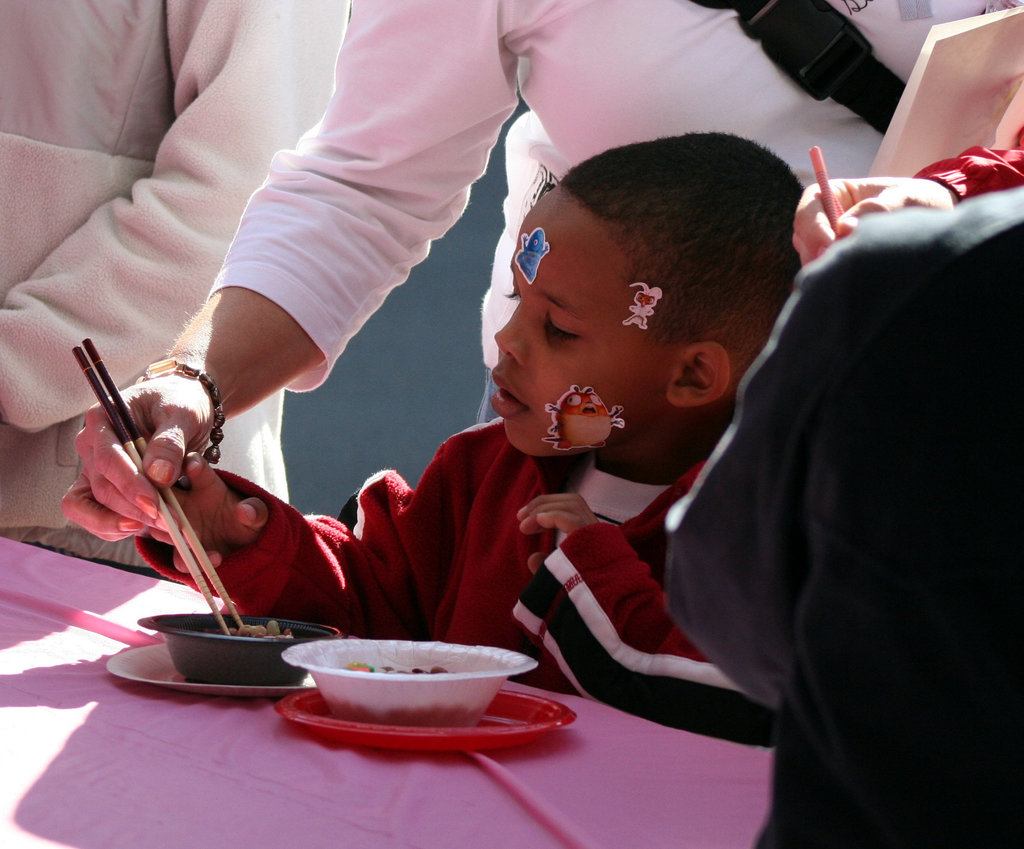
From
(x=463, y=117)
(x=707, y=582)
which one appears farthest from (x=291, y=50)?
(x=707, y=582)

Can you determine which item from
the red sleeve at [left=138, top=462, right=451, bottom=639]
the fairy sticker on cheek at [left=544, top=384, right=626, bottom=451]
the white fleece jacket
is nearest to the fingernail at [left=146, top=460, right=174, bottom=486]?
the red sleeve at [left=138, top=462, right=451, bottom=639]

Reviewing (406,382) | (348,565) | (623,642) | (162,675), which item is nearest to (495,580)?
(348,565)

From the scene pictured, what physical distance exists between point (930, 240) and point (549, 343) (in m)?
0.86

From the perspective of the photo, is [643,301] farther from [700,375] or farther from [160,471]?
[160,471]

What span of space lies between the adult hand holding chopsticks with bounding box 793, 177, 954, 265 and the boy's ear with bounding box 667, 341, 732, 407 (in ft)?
1.04

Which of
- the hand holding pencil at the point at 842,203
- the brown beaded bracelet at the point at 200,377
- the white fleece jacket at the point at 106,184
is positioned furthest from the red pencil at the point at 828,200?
the white fleece jacket at the point at 106,184

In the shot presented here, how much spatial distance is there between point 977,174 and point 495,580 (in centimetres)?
61

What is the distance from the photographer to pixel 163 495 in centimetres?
103

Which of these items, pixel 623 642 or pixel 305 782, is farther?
pixel 623 642

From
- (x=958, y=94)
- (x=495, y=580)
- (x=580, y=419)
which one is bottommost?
(x=495, y=580)

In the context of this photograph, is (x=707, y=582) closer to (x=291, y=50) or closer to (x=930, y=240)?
(x=930, y=240)

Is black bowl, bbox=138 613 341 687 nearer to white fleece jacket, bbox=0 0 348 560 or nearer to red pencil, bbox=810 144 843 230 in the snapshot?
red pencil, bbox=810 144 843 230

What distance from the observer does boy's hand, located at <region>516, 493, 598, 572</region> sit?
3.41 ft

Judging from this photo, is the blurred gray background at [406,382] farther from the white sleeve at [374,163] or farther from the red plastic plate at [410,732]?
the red plastic plate at [410,732]
